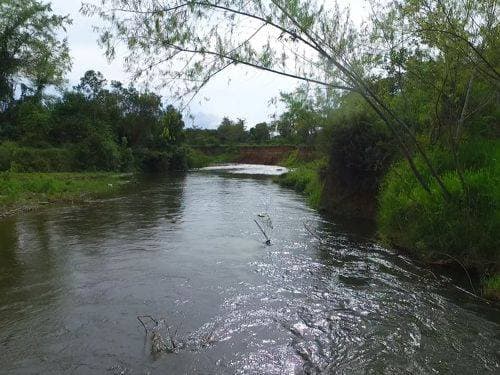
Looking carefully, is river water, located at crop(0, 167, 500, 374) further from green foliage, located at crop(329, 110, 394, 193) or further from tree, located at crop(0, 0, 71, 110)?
tree, located at crop(0, 0, 71, 110)

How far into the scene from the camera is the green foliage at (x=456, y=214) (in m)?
8.99

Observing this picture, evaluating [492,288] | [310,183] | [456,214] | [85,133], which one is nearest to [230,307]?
[492,288]

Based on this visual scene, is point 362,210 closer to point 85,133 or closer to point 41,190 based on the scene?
point 41,190

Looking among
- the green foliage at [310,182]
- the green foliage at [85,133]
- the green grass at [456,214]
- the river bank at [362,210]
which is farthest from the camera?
the green foliage at [85,133]

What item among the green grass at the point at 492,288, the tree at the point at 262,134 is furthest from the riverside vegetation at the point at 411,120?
the tree at the point at 262,134

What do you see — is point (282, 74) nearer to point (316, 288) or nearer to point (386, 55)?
point (386, 55)

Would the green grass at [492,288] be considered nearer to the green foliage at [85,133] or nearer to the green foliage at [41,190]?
the green foliage at [41,190]

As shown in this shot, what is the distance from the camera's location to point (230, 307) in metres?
7.83

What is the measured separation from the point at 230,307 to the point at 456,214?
5.53 m

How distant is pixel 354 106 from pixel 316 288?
9.60m

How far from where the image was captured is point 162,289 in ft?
28.7

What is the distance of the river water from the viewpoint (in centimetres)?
592

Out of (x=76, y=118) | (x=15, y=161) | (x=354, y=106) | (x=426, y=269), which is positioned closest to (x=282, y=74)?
(x=426, y=269)

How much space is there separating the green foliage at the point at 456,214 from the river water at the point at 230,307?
70cm
